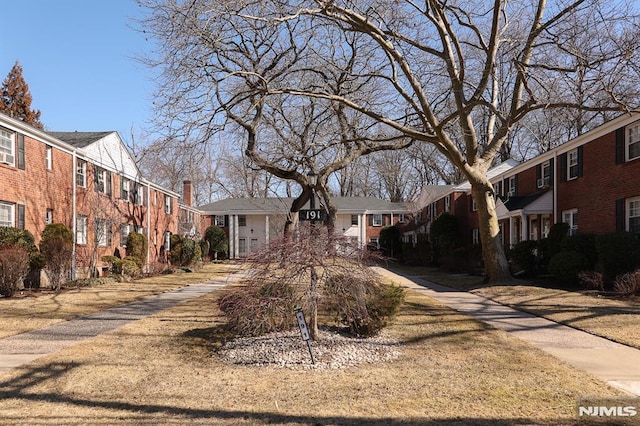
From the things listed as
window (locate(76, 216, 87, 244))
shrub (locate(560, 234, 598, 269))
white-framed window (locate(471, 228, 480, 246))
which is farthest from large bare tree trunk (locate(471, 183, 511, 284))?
window (locate(76, 216, 87, 244))

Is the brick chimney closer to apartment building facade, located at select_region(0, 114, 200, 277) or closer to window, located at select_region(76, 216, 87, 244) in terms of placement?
apartment building facade, located at select_region(0, 114, 200, 277)

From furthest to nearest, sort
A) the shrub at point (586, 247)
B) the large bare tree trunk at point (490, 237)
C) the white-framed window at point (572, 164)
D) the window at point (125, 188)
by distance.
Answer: the window at point (125, 188)
the white-framed window at point (572, 164)
the large bare tree trunk at point (490, 237)
the shrub at point (586, 247)

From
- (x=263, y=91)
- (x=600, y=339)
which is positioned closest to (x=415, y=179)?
(x=263, y=91)

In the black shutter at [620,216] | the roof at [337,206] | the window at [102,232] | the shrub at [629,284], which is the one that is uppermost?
the roof at [337,206]

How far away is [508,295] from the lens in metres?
15.0

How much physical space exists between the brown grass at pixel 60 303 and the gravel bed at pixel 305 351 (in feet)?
15.7

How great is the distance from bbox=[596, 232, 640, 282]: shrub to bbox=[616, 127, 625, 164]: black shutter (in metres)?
2.98

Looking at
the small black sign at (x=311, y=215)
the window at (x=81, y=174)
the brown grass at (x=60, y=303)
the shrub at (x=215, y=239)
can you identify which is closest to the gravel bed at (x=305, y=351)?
the small black sign at (x=311, y=215)

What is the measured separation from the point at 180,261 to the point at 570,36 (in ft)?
83.7

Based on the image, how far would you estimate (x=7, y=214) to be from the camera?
17078 mm

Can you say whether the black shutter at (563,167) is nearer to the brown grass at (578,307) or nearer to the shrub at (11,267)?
the brown grass at (578,307)

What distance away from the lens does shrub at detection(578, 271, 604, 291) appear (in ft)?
48.8

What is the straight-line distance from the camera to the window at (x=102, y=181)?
23455 mm

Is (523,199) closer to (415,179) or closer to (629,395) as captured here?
(629,395)
